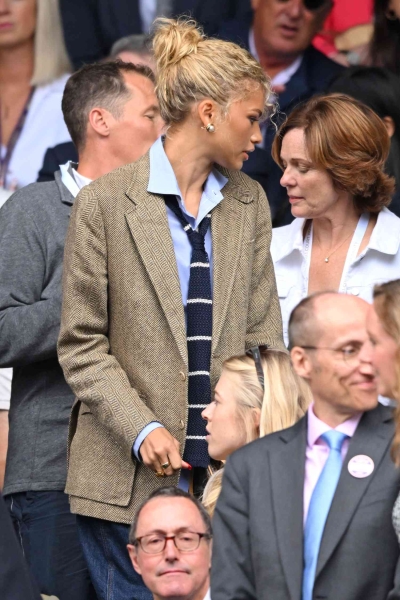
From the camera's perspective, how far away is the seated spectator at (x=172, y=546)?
10.2ft

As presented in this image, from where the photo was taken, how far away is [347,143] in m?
3.99

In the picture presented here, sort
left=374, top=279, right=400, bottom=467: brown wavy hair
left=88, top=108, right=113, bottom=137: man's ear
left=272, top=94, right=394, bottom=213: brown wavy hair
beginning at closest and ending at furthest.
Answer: left=374, top=279, right=400, bottom=467: brown wavy hair → left=272, top=94, right=394, bottom=213: brown wavy hair → left=88, top=108, right=113, bottom=137: man's ear

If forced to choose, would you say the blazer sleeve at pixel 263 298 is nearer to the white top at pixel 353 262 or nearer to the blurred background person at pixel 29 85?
the white top at pixel 353 262

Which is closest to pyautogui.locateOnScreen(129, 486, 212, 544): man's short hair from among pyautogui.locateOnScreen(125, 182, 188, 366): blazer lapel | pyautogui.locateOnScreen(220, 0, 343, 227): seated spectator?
pyautogui.locateOnScreen(125, 182, 188, 366): blazer lapel

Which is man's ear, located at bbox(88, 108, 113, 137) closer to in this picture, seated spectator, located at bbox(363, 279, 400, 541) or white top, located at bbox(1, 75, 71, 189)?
white top, located at bbox(1, 75, 71, 189)

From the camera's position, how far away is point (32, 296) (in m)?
3.88

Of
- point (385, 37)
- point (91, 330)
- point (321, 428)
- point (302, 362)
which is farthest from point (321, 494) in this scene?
point (385, 37)

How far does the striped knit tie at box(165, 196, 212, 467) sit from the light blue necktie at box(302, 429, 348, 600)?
75cm

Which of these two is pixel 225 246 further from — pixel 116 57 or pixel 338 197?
pixel 116 57

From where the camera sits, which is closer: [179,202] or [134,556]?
[134,556]

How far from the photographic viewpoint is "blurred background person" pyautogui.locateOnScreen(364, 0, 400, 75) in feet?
16.6

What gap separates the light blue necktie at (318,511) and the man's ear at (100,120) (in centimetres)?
181

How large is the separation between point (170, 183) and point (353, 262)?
0.79 meters

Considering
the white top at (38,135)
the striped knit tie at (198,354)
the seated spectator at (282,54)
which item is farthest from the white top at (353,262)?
the white top at (38,135)
